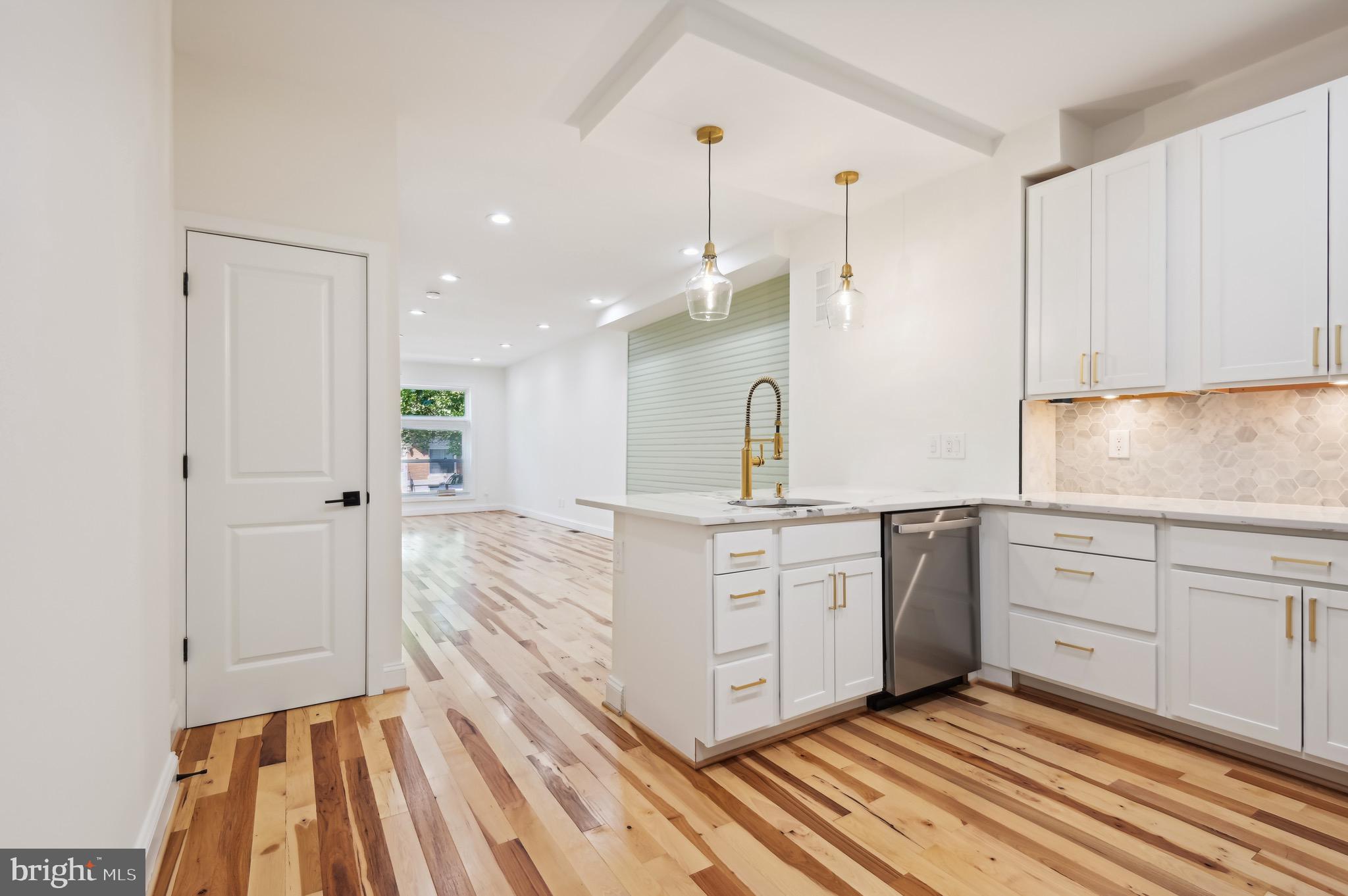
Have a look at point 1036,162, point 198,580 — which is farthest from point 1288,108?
point 198,580

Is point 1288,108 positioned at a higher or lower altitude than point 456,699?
higher

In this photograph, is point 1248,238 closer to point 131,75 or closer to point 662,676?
point 662,676

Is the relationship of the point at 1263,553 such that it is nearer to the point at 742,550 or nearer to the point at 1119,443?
the point at 1119,443

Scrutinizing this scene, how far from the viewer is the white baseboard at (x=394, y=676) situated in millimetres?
2883

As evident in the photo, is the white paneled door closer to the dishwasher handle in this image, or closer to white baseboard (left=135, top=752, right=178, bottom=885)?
white baseboard (left=135, top=752, right=178, bottom=885)

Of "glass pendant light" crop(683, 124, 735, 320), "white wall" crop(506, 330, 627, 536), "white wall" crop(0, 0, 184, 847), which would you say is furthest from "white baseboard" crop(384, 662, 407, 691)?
"white wall" crop(506, 330, 627, 536)

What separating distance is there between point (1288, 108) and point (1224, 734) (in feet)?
7.52

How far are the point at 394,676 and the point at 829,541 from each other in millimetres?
2094

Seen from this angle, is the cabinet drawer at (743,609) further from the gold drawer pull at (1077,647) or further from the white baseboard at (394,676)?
the white baseboard at (394,676)

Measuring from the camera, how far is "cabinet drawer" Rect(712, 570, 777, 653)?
215 cm

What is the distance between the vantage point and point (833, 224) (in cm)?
408

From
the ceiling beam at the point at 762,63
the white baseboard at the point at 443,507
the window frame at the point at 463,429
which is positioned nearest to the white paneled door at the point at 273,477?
the ceiling beam at the point at 762,63

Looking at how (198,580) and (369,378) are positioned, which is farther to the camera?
(369,378)

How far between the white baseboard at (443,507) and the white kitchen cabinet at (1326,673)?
10735mm
